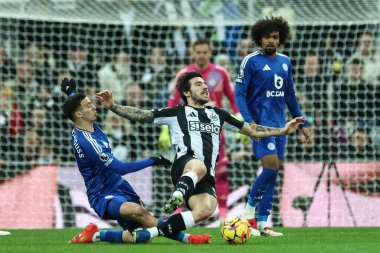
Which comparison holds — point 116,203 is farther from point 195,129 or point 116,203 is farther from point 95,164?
point 195,129

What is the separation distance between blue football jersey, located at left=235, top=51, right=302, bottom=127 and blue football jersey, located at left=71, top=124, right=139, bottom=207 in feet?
5.89

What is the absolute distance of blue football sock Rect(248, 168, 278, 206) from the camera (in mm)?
9398

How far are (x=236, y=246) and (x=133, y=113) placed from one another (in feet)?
5.33

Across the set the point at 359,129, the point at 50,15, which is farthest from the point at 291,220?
the point at 50,15

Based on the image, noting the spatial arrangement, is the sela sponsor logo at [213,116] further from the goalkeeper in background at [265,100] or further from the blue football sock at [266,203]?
the blue football sock at [266,203]

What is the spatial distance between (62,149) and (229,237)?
639 centimetres

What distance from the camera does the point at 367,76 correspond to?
13625 millimetres

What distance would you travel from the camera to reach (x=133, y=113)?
8.19 metres

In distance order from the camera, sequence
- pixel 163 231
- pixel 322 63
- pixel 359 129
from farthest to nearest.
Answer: pixel 322 63 → pixel 359 129 → pixel 163 231

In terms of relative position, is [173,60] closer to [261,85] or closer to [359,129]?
[359,129]

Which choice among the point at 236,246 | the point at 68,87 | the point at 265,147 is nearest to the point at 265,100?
the point at 265,147

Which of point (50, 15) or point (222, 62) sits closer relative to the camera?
point (50, 15)

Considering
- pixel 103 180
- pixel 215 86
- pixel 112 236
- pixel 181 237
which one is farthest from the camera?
pixel 215 86

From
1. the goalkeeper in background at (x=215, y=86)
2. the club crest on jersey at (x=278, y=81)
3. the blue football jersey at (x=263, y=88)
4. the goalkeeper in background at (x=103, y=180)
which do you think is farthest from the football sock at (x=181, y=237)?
the goalkeeper in background at (x=215, y=86)
